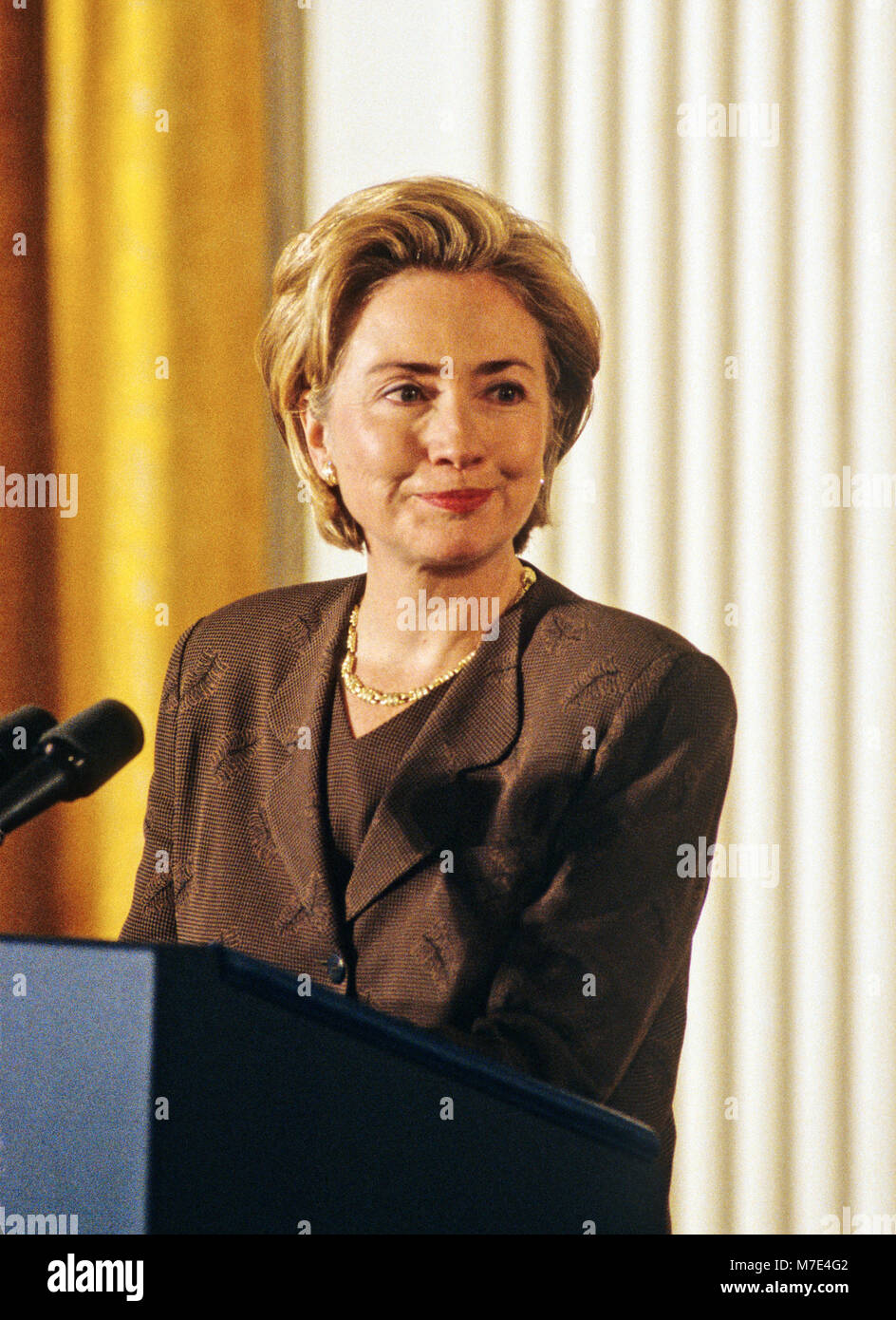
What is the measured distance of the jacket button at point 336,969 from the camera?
97 centimetres

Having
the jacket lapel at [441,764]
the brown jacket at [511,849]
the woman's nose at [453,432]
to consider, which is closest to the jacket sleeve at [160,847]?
the brown jacket at [511,849]

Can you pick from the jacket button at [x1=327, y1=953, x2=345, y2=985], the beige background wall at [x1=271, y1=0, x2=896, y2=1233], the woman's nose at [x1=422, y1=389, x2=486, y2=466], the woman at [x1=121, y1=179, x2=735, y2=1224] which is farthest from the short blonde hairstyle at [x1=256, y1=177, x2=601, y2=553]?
the jacket button at [x1=327, y1=953, x2=345, y2=985]

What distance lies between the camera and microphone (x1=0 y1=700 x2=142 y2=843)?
65 centimetres

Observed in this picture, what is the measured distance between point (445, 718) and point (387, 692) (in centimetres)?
10

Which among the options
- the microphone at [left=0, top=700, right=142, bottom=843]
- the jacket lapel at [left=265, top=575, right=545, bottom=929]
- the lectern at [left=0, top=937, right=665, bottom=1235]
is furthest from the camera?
the jacket lapel at [left=265, top=575, right=545, bottom=929]

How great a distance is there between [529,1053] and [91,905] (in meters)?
0.85

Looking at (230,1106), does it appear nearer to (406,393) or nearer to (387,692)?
(387,692)

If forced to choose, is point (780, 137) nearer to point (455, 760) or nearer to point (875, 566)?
point (875, 566)

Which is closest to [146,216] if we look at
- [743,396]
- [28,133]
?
[28,133]

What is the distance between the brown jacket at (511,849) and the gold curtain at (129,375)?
17.6 inches

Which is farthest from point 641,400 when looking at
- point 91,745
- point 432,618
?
point 91,745

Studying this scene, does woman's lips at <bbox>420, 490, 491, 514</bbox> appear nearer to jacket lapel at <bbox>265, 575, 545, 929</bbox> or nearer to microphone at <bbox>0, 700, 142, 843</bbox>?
jacket lapel at <bbox>265, 575, 545, 929</bbox>

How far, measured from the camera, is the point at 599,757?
1.02 metres

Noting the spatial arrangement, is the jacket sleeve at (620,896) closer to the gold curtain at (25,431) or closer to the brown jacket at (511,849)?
the brown jacket at (511,849)
